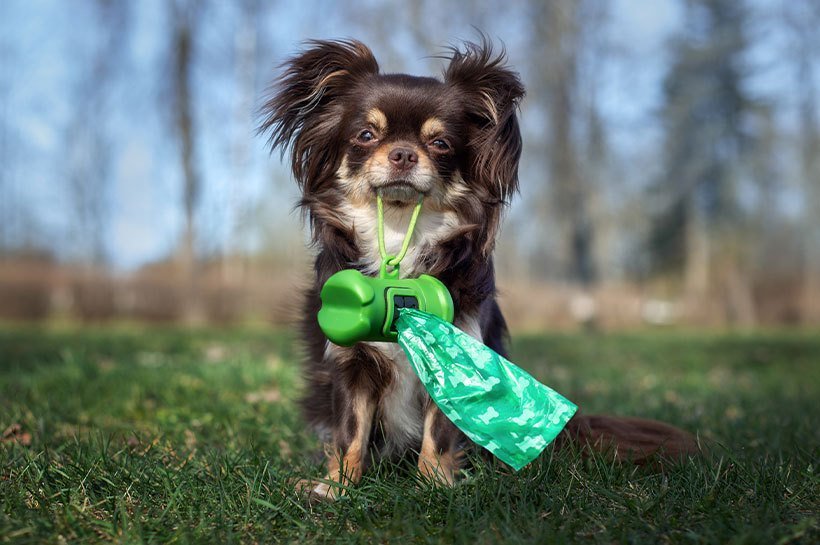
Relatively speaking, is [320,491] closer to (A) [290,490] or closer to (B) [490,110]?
(A) [290,490]

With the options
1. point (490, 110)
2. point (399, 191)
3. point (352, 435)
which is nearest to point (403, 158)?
point (399, 191)

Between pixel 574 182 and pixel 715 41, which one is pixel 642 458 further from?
pixel 715 41

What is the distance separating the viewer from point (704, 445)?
2.88 meters

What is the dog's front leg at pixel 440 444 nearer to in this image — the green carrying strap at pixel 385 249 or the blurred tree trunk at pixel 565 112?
the green carrying strap at pixel 385 249

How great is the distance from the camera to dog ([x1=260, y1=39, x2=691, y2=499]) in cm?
271

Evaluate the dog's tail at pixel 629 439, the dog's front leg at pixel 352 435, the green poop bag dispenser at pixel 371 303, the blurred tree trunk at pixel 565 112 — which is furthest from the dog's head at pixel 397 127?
the blurred tree trunk at pixel 565 112

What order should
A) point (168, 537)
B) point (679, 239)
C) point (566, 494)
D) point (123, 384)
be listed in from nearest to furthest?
1. point (168, 537)
2. point (566, 494)
3. point (123, 384)
4. point (679, 239)

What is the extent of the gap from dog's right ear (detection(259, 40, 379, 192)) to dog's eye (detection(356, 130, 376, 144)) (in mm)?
180

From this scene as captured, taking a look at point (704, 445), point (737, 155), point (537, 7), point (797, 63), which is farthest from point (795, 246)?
point (704, 445)

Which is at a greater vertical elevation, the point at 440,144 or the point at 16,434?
the point at 440,144

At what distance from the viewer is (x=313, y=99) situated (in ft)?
10.1

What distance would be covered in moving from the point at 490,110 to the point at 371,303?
1121mm

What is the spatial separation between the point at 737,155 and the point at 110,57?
845 inches

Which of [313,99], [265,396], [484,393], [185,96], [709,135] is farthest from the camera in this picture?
[709,135]
